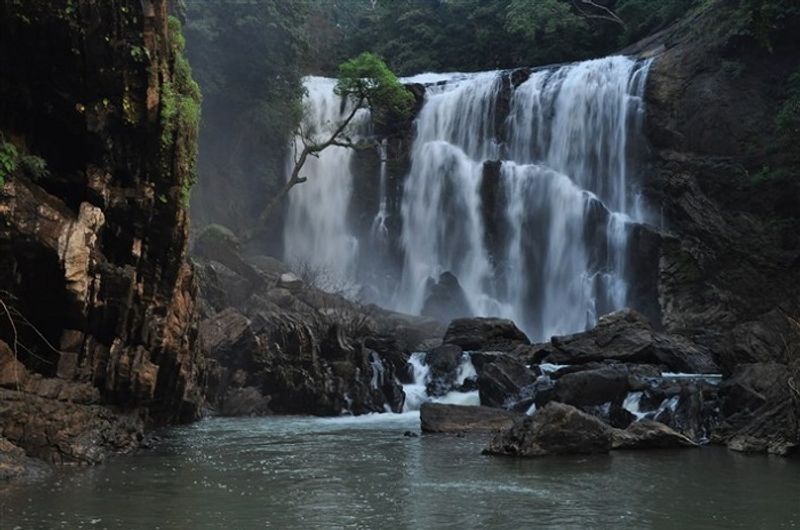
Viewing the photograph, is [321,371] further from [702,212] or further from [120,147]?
[702,212]

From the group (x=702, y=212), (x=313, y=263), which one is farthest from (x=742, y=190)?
(x=313, y=263)

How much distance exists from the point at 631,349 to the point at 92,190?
14.7 m

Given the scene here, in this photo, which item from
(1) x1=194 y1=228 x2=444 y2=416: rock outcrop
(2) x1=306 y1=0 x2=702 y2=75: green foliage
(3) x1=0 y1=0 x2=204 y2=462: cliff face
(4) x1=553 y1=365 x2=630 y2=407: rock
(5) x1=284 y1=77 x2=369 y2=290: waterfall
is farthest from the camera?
(2) x1=306 y1=0 x2=702 y2=75: green foliage

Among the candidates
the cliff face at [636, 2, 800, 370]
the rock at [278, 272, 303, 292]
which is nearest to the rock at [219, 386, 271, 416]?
the rock at [278, 272, 303, 292]

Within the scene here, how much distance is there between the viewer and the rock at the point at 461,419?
16000mm

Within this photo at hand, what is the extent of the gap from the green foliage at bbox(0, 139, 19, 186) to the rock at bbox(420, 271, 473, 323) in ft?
71.3

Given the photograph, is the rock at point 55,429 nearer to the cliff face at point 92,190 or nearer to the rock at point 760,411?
the cliff face at point 92,190

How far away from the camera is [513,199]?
34.2 m

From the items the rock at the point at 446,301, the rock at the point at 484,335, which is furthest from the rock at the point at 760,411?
the rock at the point at 446,301

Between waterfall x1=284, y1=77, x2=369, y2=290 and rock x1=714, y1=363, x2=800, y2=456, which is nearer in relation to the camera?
rock x1=714, y1=363, x2=800, y2=456

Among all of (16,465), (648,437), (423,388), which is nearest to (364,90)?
(423,388)

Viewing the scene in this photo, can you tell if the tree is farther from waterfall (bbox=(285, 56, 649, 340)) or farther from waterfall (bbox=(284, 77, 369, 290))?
waterfall (bbox=(285, 56, 649, 340))

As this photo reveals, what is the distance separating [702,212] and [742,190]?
5.27 ft

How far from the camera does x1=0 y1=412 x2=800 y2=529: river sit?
327 inches
